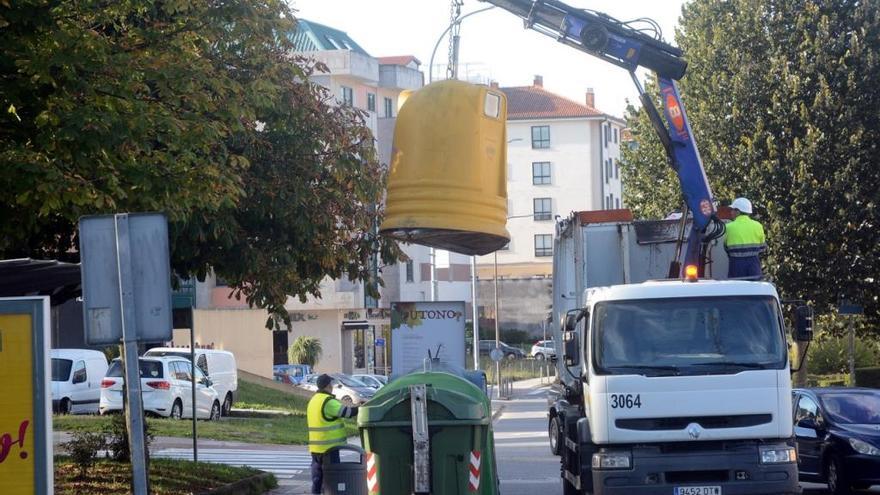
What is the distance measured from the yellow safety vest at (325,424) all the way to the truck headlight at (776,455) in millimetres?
4958

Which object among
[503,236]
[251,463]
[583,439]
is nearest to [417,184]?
[503,236]

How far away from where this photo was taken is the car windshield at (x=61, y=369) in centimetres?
3269

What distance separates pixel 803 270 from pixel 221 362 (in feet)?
52.6

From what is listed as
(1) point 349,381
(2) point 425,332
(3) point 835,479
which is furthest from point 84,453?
(1) point 349,381

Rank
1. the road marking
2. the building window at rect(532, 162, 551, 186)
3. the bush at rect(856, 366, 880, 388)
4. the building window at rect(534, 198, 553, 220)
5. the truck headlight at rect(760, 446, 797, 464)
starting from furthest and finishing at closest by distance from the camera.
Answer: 1. the building window at rect(532, 162, 551, 186)
2. the building window at rect(534, 198, 553, 220)
3. the bush at rect(856, 366, 880, 388)
4. the road marking
5. the truck headlight at rect(760, 446, 797, 464)

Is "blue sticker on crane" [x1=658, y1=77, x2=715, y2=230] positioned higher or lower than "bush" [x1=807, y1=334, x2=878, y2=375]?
higher

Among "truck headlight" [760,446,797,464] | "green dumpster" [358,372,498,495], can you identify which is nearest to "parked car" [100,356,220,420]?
"green dumpster" [358,372,498,495]

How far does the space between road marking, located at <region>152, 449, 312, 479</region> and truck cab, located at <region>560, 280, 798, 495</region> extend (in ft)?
31.6

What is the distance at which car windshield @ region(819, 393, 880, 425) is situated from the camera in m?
17.6

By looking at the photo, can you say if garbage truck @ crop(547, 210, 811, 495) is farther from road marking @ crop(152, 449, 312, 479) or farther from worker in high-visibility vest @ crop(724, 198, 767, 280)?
road marking @ crop(152, 449, 312, 479)

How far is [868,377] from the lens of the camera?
42562 mm

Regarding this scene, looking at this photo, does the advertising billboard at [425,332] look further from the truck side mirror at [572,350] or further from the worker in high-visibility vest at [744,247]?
the truck side mirror at [572,350]

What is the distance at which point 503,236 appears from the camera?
13.4m

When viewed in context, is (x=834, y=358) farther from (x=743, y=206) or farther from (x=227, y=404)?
(x=743, y=206)
